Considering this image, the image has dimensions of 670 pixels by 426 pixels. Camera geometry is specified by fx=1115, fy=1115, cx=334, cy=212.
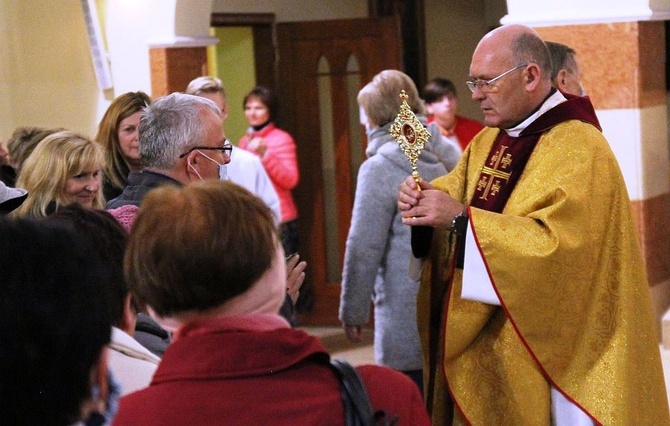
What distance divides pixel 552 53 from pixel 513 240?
1.06 m

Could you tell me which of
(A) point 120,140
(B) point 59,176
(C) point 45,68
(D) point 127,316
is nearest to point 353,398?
(D) point 127,316

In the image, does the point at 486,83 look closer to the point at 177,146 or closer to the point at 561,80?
the point at 561,80

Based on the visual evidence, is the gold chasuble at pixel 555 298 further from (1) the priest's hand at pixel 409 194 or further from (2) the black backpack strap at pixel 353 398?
(2) the black backpack strap at pixel 353 398

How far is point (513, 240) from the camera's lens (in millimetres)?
3094

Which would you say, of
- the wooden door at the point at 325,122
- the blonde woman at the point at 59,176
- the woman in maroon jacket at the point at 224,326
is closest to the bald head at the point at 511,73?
the blonde woman at the point at 59,176

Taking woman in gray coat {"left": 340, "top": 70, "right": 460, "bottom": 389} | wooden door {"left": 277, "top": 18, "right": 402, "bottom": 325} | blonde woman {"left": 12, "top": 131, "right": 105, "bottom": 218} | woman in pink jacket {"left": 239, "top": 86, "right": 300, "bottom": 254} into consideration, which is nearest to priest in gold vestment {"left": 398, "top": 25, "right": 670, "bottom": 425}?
woman in gray coat {"left": 340, "top": 70, "right": 460, "bottom": 389}

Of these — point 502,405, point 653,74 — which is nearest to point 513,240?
point 502,405

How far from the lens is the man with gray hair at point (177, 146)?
3.14m

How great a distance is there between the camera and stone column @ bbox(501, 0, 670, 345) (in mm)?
5672

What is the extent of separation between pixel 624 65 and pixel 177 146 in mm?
3230

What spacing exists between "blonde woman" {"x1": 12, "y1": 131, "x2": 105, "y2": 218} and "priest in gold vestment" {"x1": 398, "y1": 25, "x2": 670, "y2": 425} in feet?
3.76

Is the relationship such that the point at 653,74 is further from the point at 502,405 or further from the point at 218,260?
the point at 218,260

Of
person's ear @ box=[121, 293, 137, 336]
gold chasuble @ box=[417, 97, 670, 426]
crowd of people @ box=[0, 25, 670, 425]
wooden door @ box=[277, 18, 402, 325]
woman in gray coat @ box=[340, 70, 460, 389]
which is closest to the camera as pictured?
crowd of people @ box=[0, 25, 670, 425]

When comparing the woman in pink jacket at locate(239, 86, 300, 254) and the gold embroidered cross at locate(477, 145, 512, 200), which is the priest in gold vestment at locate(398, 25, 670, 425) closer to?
the gold embroidered cross at locate(477, 145, 512, 200)
